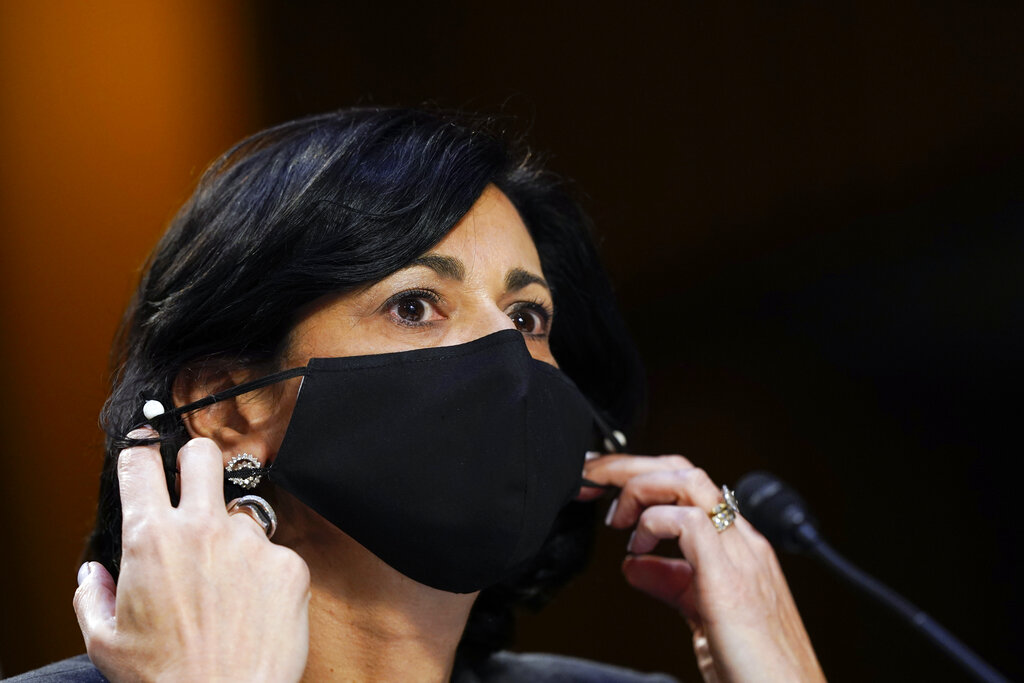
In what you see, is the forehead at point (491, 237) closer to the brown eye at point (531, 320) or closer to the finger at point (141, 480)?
the brown eye at point (531, 320)

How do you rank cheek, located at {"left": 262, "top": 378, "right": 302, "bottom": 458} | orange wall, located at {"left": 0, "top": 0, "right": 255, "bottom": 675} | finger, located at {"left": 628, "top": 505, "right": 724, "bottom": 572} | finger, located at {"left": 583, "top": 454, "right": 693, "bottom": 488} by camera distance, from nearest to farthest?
cheek, located at {"left": 262, "top": 378, "right": 302, "bottom": 458}, finger, located at {"left": 628, "top": 505, "right": 724, "bottom": 572}, finger, located at {"left": 583, "top": 454, "right": 693, "bottom": 488}, orange wall, located at {"left": 0, "top": 0, "right": 255, "bottom": 675}

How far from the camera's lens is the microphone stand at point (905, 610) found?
136 cm

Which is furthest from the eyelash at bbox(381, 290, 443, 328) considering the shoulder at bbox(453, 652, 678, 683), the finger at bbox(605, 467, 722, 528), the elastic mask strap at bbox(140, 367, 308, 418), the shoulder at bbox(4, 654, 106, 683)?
the shoulder at bbox(453, 652, 678, 683)

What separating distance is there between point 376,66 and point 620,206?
0.88 metres

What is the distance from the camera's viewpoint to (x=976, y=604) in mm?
2504

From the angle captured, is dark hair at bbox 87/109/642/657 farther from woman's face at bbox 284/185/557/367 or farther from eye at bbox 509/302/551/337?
eye at bbox 509/302/551/337

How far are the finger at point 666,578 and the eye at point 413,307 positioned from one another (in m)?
0.76

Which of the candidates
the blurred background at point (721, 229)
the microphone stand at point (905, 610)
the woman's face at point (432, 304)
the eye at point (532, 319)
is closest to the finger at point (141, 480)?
the woman's face at point (432, 304)

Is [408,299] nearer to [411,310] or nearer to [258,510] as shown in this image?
[411,310]

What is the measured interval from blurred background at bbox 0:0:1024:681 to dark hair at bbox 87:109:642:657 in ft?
1.61

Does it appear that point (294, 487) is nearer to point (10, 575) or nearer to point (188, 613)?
point (188, 613)

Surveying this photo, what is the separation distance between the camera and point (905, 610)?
1.47 metres

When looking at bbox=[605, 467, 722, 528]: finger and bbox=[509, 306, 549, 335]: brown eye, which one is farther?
bbox=[605, 467, 722, 528]: finger

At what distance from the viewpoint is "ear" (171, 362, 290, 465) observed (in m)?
1.34
